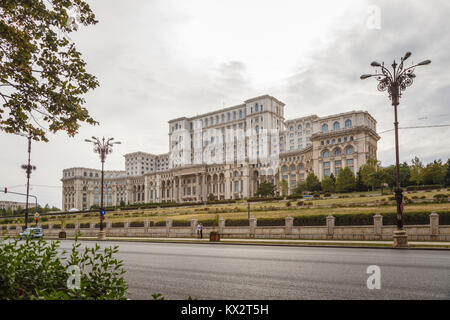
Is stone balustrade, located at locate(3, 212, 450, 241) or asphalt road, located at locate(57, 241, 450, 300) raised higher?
asphalt road, located at locate(57, 241, 450, 300)

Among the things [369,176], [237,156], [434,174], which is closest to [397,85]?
[369,176]

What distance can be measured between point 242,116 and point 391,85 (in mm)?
124698

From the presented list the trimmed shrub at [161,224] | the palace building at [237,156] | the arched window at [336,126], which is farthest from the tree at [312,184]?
the trimmed shrub at [161,224]

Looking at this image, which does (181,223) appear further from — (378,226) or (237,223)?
(378,226)

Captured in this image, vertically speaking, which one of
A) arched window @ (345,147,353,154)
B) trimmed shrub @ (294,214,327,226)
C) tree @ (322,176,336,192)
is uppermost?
arched window @ (345,147,353,154)

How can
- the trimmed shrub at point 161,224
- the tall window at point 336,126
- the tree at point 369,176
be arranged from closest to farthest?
the trimmed shrub at point 161,224 → the tree at point 369,176 → the tall window at point 336,126

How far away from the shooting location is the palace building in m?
97.1

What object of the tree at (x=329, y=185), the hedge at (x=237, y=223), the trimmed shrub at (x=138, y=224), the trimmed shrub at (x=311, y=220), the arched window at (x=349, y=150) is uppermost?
the arched window at (x=349, y=150)

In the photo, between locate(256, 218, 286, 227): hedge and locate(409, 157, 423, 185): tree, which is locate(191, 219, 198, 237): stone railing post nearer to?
locate(256, 218, 286, 227): hedge

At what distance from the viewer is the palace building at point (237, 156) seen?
97.1m

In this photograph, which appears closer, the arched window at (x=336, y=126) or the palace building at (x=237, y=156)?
the palace building at (x=237, y=156)

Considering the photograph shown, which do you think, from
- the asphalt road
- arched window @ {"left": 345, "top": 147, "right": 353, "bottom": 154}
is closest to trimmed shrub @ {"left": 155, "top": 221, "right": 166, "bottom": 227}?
the asphalt road

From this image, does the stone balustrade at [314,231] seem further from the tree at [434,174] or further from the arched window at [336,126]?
the arched window at [336,126]
